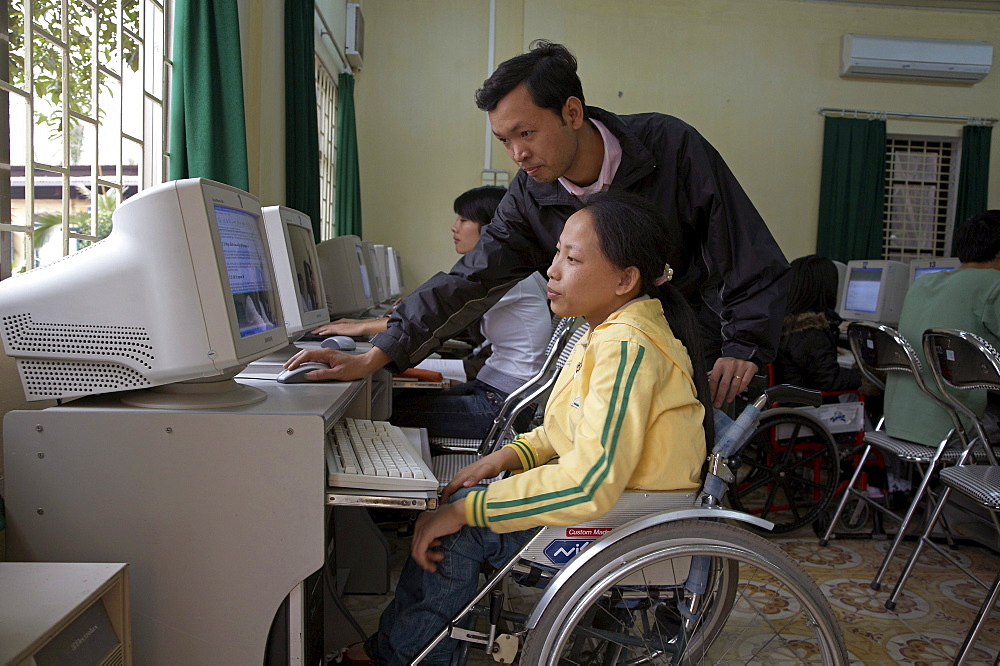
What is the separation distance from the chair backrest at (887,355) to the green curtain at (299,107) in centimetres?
277

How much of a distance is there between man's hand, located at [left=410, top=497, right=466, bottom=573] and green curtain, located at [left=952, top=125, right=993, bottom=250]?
24.3 feet

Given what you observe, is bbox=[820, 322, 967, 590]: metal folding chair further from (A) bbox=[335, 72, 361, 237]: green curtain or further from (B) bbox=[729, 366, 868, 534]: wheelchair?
(A) bbox=[335, 72, 361, 237]: green curtain

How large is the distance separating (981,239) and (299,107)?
3182mm

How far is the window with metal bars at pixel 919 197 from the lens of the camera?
24.1 ft

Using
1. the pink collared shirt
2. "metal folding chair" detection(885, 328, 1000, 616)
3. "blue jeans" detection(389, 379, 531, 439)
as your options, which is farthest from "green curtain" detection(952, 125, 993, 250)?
the pink collared shirt

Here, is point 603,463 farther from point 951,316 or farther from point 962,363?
point 951,316

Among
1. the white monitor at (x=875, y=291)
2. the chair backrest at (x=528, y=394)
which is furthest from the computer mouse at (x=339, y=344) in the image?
the white monitor at (x=875, y=291)

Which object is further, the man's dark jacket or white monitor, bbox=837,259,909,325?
white monitor, bbox=837,259,909,325

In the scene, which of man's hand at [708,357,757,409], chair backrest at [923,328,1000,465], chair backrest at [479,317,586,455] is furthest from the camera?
chair backrest at [479,317,586,455]

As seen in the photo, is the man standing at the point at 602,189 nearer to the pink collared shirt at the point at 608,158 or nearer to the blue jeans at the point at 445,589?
the pink collared shirt at the point at 608,158

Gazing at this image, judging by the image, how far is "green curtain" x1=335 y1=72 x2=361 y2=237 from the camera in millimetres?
5820

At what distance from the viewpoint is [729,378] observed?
148cm

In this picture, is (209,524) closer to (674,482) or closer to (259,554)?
(259,554)

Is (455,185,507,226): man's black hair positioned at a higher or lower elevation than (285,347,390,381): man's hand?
higher
